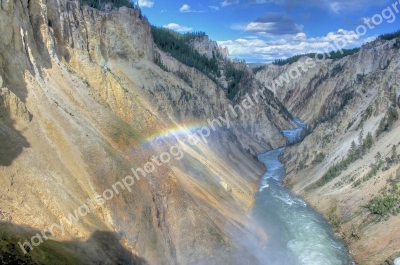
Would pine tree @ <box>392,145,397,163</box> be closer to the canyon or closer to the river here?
the canyon

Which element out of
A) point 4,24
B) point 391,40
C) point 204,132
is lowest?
point 204,132

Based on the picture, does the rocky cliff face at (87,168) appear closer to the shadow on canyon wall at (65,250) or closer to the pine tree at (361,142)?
the shadow on canyon wall at (65,250)

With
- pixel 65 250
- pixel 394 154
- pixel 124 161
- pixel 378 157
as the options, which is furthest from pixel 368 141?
pixel 65 250

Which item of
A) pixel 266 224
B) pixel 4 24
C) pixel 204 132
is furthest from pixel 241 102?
pixel 4 24

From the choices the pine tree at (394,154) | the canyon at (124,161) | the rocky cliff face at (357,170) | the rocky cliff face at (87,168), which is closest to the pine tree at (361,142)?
the rocky cliff face at (357,170)

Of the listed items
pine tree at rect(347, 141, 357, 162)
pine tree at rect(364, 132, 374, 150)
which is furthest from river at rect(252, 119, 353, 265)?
pine tree at rect(364, 132, 374, 150)

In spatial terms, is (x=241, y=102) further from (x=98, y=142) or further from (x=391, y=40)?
(x=98, y=142)

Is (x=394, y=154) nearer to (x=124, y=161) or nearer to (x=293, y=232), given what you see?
(x=293, y=232)
